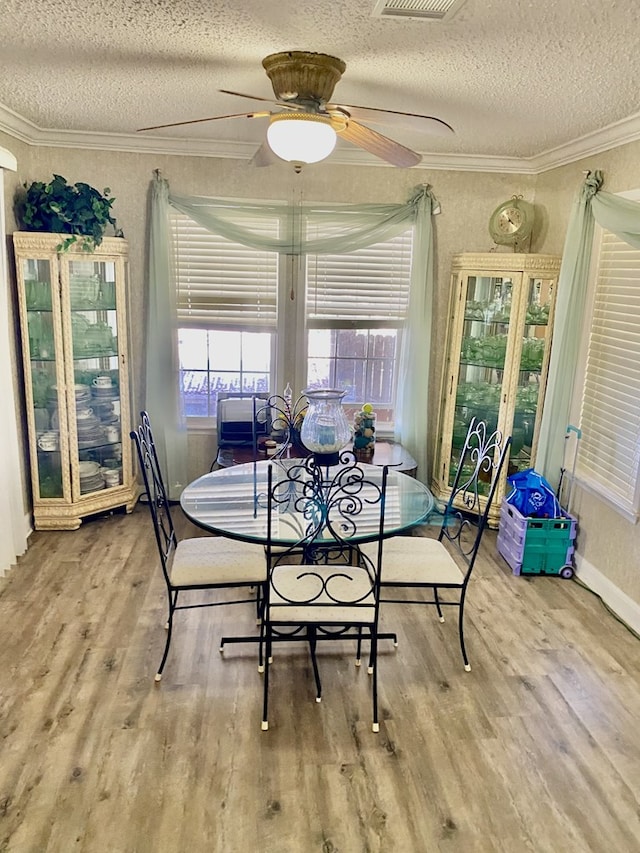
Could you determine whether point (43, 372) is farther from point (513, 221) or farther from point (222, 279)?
point (513, 221)

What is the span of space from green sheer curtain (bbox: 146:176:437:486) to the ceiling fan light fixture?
1.81 meters

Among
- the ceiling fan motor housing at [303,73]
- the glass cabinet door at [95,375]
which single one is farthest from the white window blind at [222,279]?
the ceiling fan motor housing at [303,73]

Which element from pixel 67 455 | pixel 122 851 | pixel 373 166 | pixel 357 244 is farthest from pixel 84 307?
pixel 122 851

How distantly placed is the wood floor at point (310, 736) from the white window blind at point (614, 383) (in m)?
0.76

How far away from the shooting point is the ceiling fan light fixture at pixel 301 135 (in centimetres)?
225

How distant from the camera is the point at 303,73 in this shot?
7.78ft

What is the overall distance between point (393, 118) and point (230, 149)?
2028 millimetres

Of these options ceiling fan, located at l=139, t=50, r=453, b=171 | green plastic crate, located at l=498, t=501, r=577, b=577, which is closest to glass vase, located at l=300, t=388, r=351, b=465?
ceiling fan, located at l=139, t=50, r=453, b=171

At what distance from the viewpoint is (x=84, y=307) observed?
3.88 meters

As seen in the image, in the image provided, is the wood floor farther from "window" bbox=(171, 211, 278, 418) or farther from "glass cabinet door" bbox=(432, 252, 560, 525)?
"window" bbox=(171, 211, 278, 418)

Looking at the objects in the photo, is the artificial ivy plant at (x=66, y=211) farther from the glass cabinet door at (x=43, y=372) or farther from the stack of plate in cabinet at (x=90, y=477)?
the stack of plate in cabinet at (x=90, y=477)

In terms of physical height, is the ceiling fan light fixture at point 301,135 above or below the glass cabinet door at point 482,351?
above

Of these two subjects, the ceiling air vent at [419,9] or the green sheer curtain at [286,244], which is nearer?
the ceiling air vent at [419,9]

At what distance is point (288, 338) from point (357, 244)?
83 centimetres
